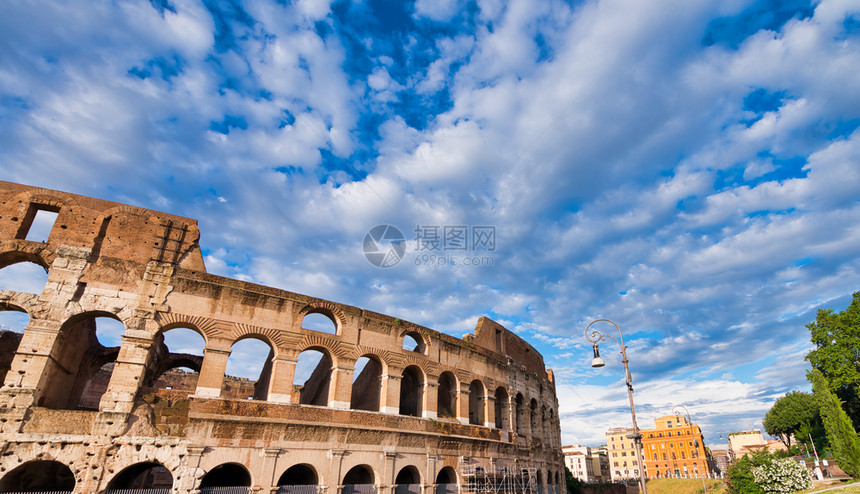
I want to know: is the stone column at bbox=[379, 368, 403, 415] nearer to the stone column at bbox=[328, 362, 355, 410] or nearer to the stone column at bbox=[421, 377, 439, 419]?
the stone column at bbox=[421, 377, 439, 419]

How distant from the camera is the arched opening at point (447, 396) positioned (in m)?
20.3

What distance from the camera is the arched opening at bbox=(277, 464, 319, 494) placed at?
571 inches

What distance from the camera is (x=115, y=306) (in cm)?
1402

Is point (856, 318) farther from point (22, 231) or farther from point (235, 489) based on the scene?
point (22, 231)

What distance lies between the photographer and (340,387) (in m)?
16.4

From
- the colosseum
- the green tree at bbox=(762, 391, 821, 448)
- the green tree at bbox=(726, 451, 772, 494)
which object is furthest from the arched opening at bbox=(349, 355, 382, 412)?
the green tree at bbox=(762, 391, 821, 448)

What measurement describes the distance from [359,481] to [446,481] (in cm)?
442

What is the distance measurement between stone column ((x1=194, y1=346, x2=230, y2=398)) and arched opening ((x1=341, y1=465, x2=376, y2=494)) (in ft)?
18.6

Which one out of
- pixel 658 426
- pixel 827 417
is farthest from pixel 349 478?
pixel 658 426

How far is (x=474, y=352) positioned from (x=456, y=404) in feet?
9.18

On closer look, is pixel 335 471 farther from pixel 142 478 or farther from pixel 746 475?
pixel 746 475

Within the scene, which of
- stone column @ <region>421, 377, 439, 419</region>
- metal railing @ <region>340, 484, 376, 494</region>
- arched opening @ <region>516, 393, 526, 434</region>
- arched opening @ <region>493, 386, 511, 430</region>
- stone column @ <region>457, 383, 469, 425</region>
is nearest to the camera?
metal railing @ <region>340, 484, 376, 494</region>

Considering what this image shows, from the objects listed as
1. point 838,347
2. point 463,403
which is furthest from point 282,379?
point 838,347

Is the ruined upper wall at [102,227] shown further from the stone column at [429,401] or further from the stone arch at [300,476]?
the stone column at [429,401]
